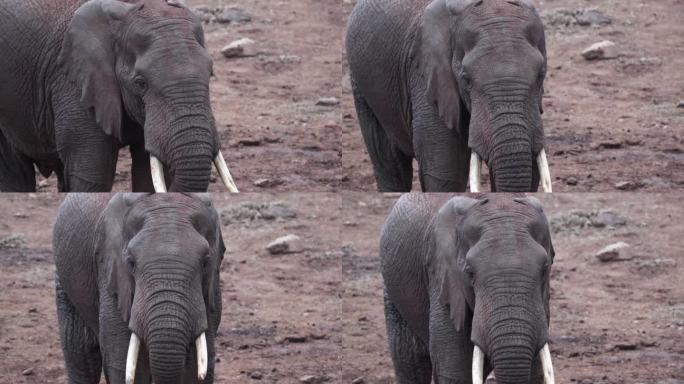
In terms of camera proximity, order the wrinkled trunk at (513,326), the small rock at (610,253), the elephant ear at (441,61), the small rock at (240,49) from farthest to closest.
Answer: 1. the small rock at (240,49)
2. the small rock at (610,253)
3. the elephant ear at (441,61)
4. the wrinkled trunk at (513,326)

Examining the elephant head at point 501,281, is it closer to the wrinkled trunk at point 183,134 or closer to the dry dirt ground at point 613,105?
the wrinkled trunk at point 183,134

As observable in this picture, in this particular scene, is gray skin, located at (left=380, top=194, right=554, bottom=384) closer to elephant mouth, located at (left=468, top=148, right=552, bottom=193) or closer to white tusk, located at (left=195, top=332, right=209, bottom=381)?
elephant mouth, located at (left=468, top=148, right=552, bottom=193)

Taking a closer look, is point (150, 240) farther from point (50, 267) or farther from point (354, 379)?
point (50, 267)

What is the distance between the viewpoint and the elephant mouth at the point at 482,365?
11.0 meters

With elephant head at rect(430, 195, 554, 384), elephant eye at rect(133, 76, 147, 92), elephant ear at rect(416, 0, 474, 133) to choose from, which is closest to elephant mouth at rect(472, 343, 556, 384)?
elephant head at rect(430, 195, 554, 384)

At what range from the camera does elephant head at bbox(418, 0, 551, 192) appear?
11250 millimetres

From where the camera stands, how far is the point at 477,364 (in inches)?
434

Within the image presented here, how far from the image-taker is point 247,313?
14922 millimetres

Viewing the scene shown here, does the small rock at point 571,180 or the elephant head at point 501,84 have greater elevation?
the elephant head at point 501,84

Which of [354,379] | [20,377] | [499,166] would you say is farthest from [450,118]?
[20,377]

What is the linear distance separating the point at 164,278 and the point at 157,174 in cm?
58

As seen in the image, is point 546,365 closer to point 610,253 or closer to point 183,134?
point 183,134

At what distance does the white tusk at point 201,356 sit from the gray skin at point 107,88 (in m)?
0.66

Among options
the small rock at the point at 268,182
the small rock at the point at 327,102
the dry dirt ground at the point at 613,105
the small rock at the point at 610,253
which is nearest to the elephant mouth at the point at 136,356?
the dry dirt ground at the point at 613,105
